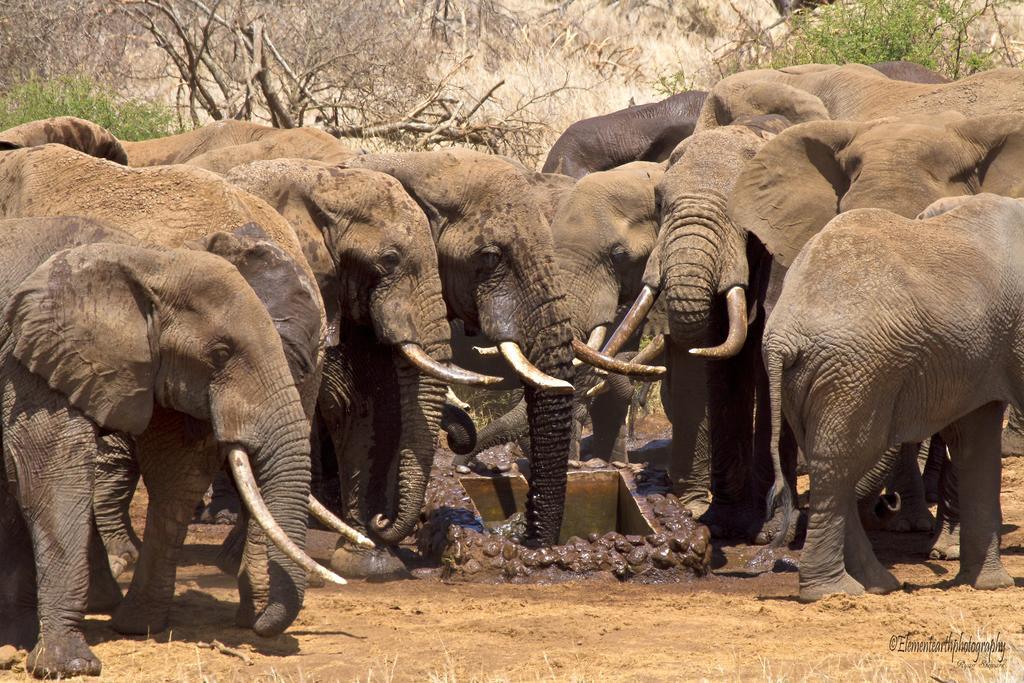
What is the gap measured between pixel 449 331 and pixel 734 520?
1.94 meters

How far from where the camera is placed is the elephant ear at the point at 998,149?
7766mm

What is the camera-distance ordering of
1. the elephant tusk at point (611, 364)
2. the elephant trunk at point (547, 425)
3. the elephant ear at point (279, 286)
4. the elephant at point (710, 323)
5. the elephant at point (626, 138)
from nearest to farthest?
the elephant ear at point (279, 286) → the elephant trunk at point (547, 425) → the elephant tusk at point (611, 364) → the elephant at point (710, 323) → the elephant at point (626, 138)

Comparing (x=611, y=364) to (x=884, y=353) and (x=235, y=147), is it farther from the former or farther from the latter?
(x=235, y=147)

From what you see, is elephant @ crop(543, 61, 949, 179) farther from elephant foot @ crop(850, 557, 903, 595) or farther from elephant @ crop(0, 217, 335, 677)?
elephant @ crop(0, 217, 335, 677)

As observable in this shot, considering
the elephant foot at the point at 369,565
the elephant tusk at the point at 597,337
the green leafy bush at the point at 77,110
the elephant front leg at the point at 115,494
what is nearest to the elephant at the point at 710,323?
the elephant tusk at the point at 597,337

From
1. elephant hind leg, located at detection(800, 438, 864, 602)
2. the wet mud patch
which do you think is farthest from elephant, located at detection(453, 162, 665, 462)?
elephant hind leg, located at detection(800, 438, 864, 602)

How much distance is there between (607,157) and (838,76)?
4149 millimetres

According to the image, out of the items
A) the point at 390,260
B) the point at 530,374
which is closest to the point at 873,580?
the point at 530,374

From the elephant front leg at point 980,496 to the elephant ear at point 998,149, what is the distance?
4.29 feet

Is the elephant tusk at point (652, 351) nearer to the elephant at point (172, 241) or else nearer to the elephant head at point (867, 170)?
the elephant head at point (867, 170)

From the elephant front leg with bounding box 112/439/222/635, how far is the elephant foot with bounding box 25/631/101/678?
0.63 meters

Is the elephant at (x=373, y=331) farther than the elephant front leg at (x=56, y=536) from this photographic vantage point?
Yes

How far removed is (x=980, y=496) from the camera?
22.7 feet

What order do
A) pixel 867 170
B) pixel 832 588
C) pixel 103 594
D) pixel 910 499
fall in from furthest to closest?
pixel 910 499 → pixel 867 170 → pixel 832 588 → pixel 103 594
